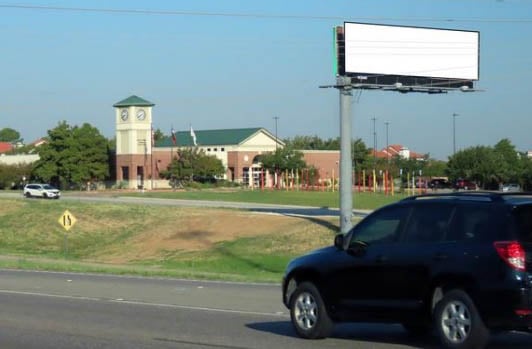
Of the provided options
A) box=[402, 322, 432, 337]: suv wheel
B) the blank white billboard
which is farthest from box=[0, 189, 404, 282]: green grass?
box=[402, 322, 432, 337]: suv wheel

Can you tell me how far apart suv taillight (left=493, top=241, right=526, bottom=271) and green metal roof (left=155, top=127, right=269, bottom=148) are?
116254 mm

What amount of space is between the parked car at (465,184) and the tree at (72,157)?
4221cm

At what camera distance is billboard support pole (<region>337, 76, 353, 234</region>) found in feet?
138

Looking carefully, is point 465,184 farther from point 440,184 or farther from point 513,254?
point 513,254

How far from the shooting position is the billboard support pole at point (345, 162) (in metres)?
42.1

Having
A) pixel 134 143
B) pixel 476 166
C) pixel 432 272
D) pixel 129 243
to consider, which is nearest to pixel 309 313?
pixel 432 272

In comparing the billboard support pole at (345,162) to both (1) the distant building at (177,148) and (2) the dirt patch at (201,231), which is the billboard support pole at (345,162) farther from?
(1) the distant building at (177,148)

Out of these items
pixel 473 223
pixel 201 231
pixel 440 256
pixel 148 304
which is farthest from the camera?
pixel 201 231

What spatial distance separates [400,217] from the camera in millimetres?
12008

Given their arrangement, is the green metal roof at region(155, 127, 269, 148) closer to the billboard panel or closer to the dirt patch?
the dirt patch

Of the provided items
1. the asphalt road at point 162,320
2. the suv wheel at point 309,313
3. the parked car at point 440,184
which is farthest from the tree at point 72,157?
the suv wheel at point 309,313

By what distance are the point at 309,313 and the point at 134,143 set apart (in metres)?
98.7

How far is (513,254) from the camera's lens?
1039 cm

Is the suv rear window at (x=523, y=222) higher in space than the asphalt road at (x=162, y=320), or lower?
higher
